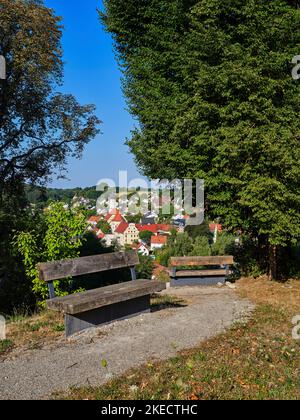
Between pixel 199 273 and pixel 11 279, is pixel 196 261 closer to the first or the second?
pixel 199 273

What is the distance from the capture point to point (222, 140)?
995cm

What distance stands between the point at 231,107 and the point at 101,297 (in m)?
6.03

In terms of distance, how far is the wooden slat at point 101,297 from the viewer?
5.54 metres

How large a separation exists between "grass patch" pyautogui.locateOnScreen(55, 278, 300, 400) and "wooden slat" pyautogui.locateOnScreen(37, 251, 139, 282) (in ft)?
7.29

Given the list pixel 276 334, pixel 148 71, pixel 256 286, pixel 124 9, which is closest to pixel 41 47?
pixel 124 9

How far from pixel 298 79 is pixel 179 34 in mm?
3598

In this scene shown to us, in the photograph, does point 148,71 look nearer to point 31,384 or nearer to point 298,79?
point 298,79

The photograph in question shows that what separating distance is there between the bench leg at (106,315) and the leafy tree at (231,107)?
3853 millimetres

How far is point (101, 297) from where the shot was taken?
19.4ft

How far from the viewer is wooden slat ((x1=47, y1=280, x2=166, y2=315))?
5539 millimetres

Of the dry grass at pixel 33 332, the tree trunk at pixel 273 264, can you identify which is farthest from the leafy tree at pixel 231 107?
the dry grass at pixel 33 332

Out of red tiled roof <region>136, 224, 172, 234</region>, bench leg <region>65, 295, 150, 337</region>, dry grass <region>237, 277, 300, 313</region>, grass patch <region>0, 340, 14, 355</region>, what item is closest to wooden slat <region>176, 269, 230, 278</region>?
dry grass <region>237, 277, 300, 313</region>

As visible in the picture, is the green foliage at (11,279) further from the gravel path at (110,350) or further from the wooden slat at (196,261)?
the gravel path at (110,350)

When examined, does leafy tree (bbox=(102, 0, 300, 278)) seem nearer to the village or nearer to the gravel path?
the gravel path
